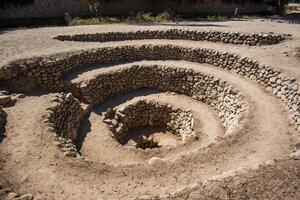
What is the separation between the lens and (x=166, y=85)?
69.7 feet

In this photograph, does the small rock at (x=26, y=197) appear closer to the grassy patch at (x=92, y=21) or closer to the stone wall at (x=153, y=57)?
the stone wall at (x=153, y=57)

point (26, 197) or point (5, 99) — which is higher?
point (5, 99)

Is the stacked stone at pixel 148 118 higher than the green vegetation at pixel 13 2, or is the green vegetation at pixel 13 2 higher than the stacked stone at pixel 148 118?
the green vegetation at pixel 13 2

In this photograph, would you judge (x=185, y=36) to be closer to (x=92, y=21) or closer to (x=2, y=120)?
(x=92, y=21)

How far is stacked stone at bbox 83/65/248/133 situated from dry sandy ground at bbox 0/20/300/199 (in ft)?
1.97

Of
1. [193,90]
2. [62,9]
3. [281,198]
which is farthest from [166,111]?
[62,9]

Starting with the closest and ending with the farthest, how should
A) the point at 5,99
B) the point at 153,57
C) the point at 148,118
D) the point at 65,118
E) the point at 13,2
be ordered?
the point at 5,99
the point at 65,118
the point at 148,118
the point at 153,57
the point at 13,2

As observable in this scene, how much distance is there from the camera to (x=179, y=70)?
811 inches

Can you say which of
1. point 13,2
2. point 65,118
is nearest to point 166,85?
point 65,118

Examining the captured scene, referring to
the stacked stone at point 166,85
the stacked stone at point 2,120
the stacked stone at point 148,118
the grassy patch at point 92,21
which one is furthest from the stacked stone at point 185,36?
the stacked stone at point 2,120

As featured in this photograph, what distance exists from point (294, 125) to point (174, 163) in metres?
6.87

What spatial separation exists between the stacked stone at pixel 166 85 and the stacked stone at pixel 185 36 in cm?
433

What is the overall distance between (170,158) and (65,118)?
7406 mm

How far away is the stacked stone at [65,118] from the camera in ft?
47.1
